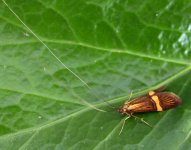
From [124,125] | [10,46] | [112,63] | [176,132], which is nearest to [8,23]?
[10,46]

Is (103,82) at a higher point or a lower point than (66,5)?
lower

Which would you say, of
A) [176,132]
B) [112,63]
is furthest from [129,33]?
[176,132]

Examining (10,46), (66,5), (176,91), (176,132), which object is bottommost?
(176,132)

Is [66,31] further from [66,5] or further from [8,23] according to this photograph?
[8,23]
